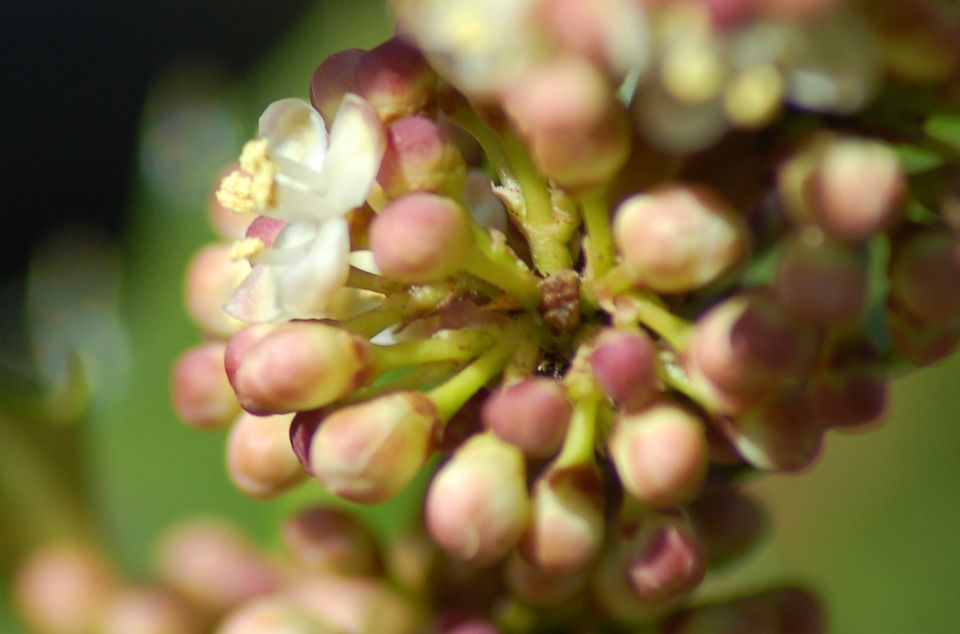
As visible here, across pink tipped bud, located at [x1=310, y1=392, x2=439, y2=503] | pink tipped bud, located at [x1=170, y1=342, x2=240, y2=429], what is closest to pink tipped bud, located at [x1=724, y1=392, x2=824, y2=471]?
pink tipped bud, located at [x1=310, y1=392, x2=439, y2=503]

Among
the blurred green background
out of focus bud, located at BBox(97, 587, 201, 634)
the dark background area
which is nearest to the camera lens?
out of focus bud, located at BBox(97, 587, 201, 634)

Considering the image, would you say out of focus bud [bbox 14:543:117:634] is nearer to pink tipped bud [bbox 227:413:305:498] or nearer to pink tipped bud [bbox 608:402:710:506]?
pink tipped bud [bbox 227:413:305:498]

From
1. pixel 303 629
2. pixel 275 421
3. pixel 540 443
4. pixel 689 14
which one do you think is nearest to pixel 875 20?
pixel 689 14

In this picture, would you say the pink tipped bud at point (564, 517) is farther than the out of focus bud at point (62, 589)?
No

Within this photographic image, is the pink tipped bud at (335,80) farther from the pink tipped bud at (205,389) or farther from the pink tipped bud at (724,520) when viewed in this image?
the pink tipped bud at (724,520)

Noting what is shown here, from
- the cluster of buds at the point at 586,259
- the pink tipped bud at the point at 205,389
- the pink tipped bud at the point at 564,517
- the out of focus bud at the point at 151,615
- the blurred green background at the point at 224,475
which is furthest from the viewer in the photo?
the blurred green background at the point at 224,475

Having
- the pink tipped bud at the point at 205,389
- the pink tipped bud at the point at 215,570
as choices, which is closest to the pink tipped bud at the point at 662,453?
the pink tipped bud at the point at 205,389

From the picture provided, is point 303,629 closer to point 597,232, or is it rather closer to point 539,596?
point 539,596

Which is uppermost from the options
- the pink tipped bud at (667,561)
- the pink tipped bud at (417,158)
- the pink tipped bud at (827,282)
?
the pink tipped bud at (417,158)
